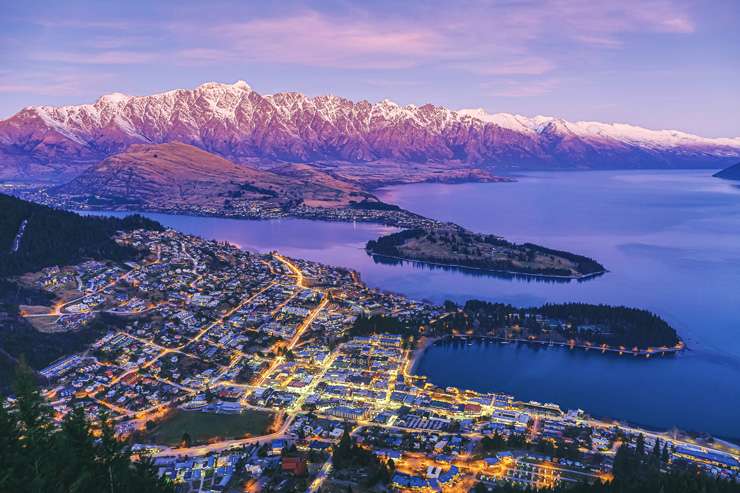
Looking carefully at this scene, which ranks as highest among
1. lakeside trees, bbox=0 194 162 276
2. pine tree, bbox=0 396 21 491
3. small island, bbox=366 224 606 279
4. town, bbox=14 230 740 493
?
pine tree, bbox=0 396 21 491

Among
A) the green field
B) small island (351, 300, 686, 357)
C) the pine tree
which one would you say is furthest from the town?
the pine tree

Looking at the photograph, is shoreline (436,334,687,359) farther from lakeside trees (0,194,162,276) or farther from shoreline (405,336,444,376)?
lakeside trees (0,194,162,276)

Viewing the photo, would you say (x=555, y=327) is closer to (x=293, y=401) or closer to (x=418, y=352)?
(x=418, y=352)

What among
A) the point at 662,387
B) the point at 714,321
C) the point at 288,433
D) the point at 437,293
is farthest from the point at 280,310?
the point at 714,321

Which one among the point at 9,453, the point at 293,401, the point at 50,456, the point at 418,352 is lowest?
the point at 293,401

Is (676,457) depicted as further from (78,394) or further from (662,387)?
(78,394)

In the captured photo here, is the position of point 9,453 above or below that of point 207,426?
above

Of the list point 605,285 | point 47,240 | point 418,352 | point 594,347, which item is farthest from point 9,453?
point 605,285
